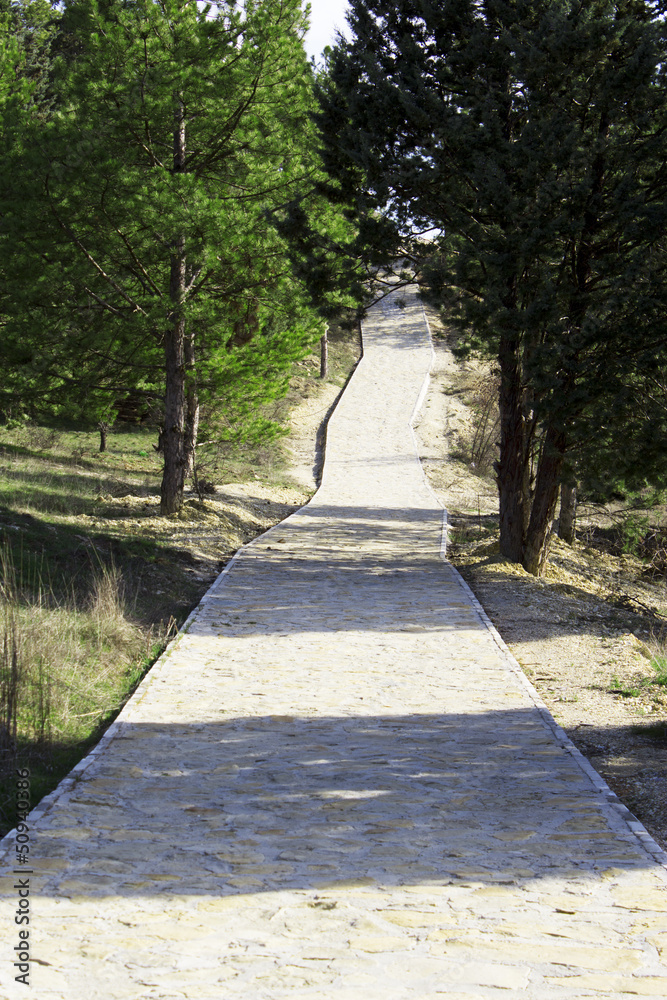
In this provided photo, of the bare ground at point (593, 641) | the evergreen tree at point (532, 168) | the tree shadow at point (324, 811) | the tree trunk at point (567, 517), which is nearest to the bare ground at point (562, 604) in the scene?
the bare ground at point (593, 641)

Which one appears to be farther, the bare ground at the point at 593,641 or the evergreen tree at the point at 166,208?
the evergreen tree at the point at 166,208

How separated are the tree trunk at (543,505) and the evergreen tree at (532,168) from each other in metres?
0.09

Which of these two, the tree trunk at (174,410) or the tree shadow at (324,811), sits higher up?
the tree trunk at (174,410)

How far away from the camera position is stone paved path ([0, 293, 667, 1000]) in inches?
133

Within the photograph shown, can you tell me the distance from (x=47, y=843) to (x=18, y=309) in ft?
33.9

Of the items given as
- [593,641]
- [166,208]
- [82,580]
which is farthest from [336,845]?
[166,208]

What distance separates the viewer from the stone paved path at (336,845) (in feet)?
11.1

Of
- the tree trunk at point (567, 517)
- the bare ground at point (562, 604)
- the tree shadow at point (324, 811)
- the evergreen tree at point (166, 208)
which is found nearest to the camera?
the tree shadow at point (324, 811)

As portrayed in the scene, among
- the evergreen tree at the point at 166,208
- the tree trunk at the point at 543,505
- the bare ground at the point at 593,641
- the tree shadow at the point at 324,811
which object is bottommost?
the bare ground at the point at 593,641

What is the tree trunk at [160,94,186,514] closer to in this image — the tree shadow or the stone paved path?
the stone paved path

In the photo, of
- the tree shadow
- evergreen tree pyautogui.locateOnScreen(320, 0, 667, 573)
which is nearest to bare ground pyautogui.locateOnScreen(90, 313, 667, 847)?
the tree shadow

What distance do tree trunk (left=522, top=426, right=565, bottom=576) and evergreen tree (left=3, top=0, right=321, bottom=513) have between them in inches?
188

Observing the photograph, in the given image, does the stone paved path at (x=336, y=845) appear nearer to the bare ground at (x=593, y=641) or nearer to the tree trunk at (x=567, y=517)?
the bare ground at (x=593, y=641)

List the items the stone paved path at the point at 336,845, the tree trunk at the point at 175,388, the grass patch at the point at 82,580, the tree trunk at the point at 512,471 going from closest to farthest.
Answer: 1. the stone paved path at the point at 336,845
2. the grass patch at the point at 82,580
3. the tree trunk at the point at 512,471
4. the tree trunk at the point at 175,388
